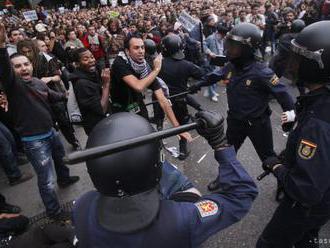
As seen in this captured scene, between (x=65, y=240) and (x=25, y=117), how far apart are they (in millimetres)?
1221

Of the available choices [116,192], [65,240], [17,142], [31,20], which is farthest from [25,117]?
[31,20]

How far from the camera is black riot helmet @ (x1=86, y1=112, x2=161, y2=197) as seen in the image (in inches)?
52.6

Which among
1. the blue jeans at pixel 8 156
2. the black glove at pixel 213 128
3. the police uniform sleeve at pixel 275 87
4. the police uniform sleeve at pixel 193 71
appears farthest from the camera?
the police uniform sleeve at pixel 193 71

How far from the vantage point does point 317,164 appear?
6.21 ft

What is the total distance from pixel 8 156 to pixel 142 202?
3.49 m

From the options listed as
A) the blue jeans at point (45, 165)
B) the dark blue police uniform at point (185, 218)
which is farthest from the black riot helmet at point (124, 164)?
the blue jeans at point (45, 165)

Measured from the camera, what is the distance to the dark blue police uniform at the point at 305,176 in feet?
6.20

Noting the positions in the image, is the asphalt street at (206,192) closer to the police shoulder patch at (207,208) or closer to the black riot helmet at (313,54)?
the black riot helmet at (313,54)

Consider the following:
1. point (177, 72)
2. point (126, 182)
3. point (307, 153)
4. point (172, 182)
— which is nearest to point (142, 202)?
point (126, 182)

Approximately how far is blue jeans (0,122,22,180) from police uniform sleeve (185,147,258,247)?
11.4ft

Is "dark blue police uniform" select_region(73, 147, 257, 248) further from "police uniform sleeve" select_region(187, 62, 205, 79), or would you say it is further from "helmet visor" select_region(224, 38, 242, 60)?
"police uniform sleeve" select_region(187, 62, 205, 79)

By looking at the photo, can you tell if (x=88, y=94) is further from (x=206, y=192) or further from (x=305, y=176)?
(x=305, y=176)

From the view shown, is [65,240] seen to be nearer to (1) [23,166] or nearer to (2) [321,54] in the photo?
(2) [321,54]

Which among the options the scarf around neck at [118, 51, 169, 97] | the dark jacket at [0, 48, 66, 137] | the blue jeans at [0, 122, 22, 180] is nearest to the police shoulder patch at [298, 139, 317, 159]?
the scarf around neck at [118, 51, 169, 97]
